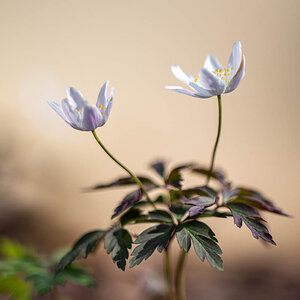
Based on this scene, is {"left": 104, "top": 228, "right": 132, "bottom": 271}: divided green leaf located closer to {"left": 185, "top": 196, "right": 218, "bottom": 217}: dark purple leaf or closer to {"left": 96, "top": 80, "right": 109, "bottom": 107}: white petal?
{"left": 185, "top": 196, "right": 218, "bottom": 217}: dark purple leaf

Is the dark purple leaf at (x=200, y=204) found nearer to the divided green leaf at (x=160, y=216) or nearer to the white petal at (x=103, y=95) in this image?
the divided green leaf at (x=160, y=216)

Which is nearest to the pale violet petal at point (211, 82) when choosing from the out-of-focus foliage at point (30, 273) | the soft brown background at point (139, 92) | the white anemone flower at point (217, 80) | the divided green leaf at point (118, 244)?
the white anemone flower at point (217, 80)

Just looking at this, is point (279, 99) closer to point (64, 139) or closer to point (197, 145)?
point (197, 145)

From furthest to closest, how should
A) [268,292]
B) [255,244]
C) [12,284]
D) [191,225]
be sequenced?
[255,244]
[268,292]
[12,284]
[191,225]

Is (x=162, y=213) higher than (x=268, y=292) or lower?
higher

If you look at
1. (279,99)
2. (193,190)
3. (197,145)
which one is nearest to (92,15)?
(197,145)

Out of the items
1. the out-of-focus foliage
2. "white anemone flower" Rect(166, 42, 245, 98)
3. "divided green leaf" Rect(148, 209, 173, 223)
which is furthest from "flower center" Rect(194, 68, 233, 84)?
the out-of-focus foliage
